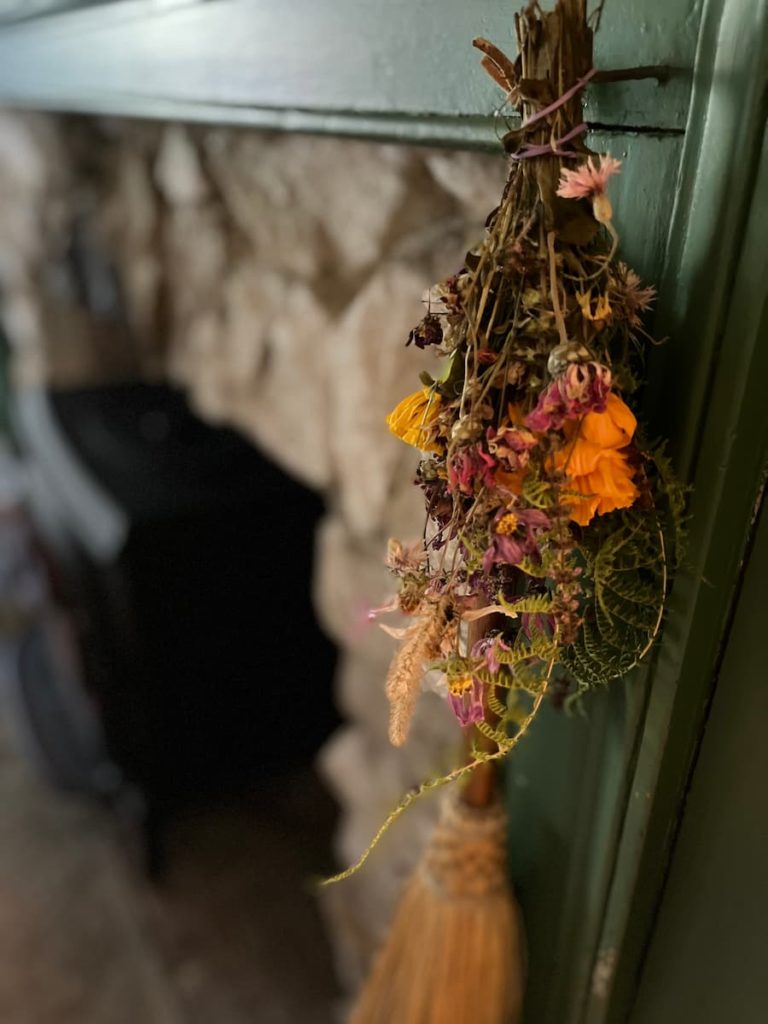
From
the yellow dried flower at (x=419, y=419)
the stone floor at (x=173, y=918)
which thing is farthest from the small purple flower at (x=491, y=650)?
the stone floor at (x=173, y=918)

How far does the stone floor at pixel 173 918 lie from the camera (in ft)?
4.50

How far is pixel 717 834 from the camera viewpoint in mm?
553

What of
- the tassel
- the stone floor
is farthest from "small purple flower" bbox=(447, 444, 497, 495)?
the stone floor

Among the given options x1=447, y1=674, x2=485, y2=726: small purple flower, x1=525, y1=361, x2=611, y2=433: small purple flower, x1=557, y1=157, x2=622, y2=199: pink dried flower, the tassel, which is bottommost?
the tassel

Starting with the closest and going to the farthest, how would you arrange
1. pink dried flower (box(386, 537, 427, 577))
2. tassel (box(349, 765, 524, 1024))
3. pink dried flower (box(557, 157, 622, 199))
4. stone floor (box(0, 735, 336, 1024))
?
pink dried flower (box(557, 157, 622, 199)) → pink dried flower (box(386, 537, 427, 577)) → tassel (box(349, 765, 524, 1024)) → stone floor (box(0, 735, 336, 1024))

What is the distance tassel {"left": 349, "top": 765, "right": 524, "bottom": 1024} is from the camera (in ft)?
2.15

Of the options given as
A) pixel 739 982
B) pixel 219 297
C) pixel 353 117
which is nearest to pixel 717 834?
pixel 739 982

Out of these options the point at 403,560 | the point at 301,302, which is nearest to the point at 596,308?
the point at 403,560

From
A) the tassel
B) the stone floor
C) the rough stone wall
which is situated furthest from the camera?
the stone floor

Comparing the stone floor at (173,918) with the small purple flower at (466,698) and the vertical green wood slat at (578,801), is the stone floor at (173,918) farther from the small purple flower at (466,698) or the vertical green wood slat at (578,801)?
the small purple flower at (466,698)

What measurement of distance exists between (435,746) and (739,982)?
0.43 meters

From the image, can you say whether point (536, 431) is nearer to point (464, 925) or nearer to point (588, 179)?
point (588, 179)

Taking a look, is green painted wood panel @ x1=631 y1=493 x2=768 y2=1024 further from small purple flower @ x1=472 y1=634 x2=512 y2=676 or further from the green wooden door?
small purple flower @ x1=472 y1=634 x2=512 y2=676

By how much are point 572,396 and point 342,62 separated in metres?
0.39
